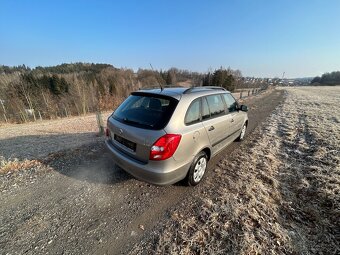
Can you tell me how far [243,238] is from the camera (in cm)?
220

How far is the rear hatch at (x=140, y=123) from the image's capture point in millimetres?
2613

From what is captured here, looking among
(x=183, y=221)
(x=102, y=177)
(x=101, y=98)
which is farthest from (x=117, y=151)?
(x=101, y=98)

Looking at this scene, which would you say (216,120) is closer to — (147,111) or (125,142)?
(147,111)

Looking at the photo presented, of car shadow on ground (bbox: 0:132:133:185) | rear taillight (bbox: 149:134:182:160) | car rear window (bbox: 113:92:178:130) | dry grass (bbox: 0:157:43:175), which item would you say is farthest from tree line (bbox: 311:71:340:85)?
dry grass (bbox: 0:157:43:175)

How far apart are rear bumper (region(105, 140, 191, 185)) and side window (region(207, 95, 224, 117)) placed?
1.29 meters

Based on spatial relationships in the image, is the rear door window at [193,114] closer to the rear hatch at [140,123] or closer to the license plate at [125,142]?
the rear hatch at [140,123]

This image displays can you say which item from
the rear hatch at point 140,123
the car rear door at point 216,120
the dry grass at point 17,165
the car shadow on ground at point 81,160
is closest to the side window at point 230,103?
the car rear door at point 216,120

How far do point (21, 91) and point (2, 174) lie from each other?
72.7ft

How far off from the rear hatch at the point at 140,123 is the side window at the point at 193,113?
0.97ft

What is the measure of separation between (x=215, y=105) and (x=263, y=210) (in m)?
2.11

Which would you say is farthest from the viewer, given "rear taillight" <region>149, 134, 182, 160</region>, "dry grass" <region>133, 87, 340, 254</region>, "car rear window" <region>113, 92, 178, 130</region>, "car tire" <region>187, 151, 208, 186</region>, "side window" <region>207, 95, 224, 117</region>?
"side window" <region>207, 95, 224, 117</region>

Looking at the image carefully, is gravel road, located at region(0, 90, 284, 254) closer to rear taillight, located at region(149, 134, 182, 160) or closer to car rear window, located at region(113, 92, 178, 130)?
rear taillight, located at region(149, 134, 182, 160)

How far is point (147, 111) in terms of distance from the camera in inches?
118

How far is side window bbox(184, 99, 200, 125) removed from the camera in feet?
9.40
